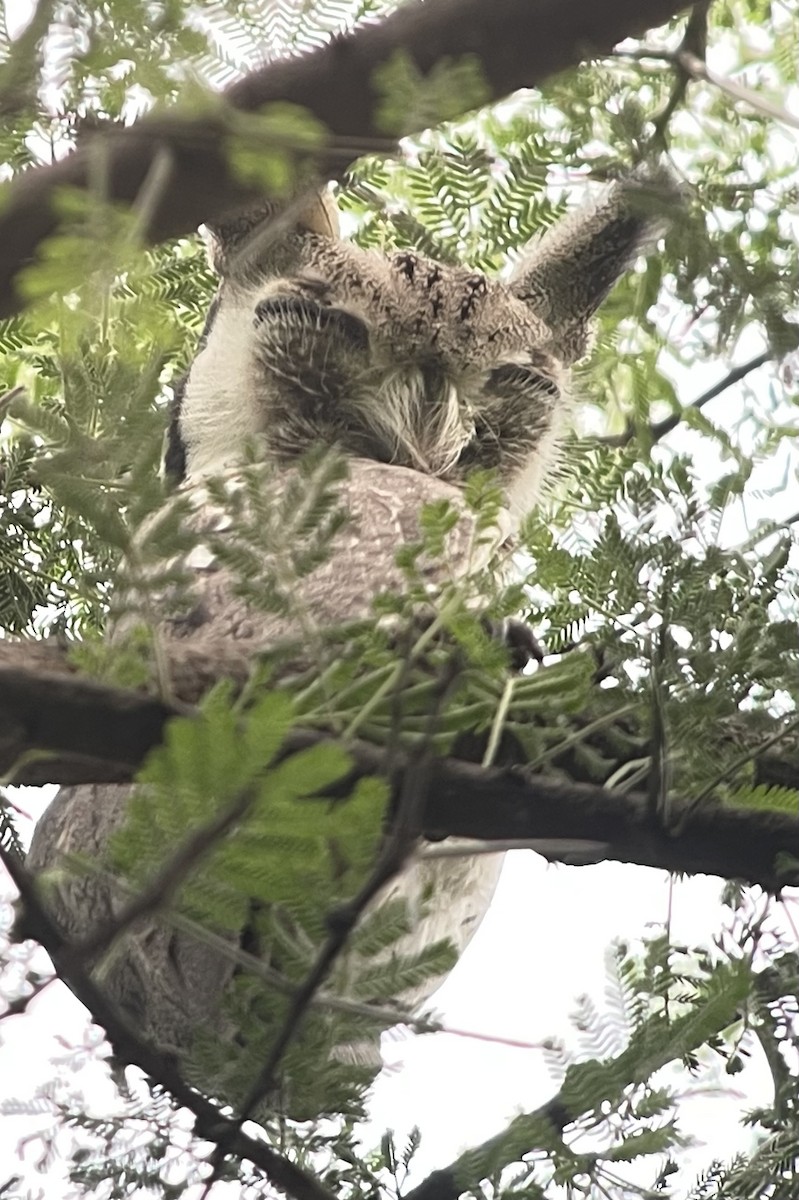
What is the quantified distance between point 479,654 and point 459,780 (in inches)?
3.7

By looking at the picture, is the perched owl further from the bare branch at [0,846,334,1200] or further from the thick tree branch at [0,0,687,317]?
the bare branch at [0,846,334,1200]

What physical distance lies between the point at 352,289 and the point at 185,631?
18.9 inches

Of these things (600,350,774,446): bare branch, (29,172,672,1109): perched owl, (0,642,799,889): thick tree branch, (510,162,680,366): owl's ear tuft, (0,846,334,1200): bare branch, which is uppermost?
(510,162,680,366): owl's ear tuft

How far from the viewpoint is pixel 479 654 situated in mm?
738

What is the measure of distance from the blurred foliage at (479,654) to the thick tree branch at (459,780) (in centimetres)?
2

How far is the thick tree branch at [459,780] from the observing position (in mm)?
744

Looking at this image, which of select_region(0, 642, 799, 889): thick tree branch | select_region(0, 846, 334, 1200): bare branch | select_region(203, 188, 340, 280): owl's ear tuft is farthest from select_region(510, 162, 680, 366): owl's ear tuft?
select_region(0, 846, 334, 1200): bare branch

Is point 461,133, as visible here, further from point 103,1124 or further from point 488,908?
point 103,1124

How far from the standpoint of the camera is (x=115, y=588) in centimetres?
78

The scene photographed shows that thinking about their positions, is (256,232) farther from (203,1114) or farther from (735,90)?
(203,1114)

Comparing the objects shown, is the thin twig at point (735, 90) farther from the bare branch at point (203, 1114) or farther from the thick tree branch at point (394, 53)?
the bare branch at point (203, 1114)

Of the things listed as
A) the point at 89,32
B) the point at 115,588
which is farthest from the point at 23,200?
the point at 115,588

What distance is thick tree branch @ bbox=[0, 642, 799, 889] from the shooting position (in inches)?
29.3

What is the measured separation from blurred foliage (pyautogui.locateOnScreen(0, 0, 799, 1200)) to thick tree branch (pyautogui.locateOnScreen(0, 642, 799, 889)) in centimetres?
2
